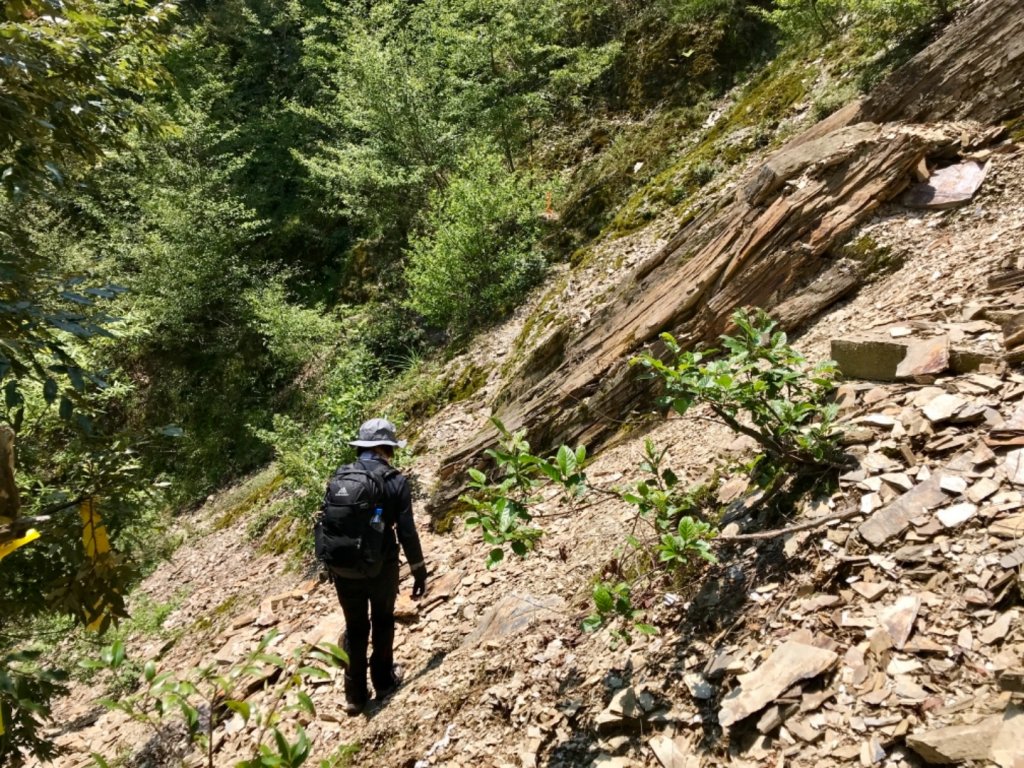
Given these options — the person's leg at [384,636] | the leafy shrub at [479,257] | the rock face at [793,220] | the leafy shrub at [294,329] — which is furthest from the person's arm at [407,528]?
the leafy shrub at [294,329]

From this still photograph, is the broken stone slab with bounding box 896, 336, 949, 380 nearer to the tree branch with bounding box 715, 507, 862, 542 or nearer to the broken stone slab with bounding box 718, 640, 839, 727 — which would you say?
the tree branch with bounding box 715, 507, 862, 542

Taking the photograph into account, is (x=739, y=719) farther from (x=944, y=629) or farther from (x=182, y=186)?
(x=182, y=186)

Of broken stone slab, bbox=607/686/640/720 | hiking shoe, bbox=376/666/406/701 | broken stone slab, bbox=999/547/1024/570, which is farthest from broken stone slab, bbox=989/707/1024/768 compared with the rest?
hiking shoe, bbox=376/666/406/701

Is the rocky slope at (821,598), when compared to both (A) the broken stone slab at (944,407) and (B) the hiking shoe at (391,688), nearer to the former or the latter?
(A) the broken stone slab at (944,407)

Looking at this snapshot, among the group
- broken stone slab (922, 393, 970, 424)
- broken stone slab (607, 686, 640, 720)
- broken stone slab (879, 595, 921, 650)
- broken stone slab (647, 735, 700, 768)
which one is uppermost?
broken stone slab (922, 393, 970, 424)

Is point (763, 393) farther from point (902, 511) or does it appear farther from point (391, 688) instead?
point (391, 688)

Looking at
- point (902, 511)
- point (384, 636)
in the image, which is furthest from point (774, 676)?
point (384, 636)

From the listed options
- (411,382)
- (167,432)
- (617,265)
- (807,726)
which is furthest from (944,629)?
(411,382)

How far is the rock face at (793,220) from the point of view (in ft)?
16.8

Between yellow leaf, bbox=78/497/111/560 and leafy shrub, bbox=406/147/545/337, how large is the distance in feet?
26.9

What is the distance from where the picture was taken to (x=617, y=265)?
8469mm

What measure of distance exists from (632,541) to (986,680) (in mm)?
1365

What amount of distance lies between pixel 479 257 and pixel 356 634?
7.69m

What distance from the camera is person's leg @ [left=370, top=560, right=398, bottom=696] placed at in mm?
4336
